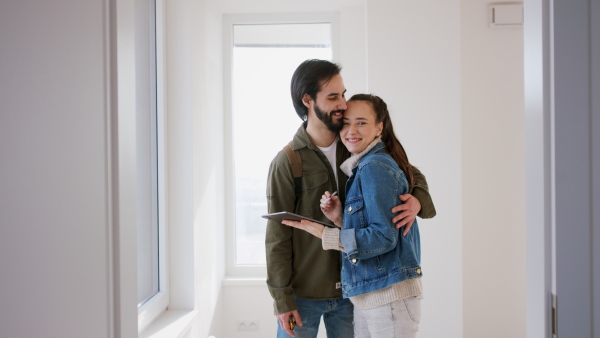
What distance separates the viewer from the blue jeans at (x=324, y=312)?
168 cm

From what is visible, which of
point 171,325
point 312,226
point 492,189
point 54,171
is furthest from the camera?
point 492,189

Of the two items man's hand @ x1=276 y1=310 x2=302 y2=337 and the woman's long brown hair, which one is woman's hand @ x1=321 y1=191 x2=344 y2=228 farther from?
man's hand @ x1=276 y1=310 x2=302 y2=337

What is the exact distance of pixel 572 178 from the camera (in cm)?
79

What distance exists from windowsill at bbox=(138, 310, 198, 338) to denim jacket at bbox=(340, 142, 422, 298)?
914 mm

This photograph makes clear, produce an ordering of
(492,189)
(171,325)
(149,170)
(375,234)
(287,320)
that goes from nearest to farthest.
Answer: (375,234)
(287,320)
(171,325)
(149,170)
(492,189)

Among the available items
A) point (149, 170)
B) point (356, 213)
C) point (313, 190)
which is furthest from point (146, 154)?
point (356, 213)

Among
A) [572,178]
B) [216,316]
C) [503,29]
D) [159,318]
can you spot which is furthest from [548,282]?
[503,29]

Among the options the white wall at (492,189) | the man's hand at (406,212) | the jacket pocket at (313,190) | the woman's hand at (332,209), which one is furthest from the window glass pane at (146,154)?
the white wall at (492,189)

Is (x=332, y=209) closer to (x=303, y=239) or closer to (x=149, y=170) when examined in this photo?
(x=303, y=239)

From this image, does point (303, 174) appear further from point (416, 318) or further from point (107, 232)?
point (107, 232)

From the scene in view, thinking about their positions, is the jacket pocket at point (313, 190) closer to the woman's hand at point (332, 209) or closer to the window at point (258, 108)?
the woman's hand at point (332, 209)

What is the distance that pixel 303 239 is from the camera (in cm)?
171

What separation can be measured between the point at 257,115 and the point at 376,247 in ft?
6.92

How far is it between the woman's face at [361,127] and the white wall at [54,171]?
0.91m
